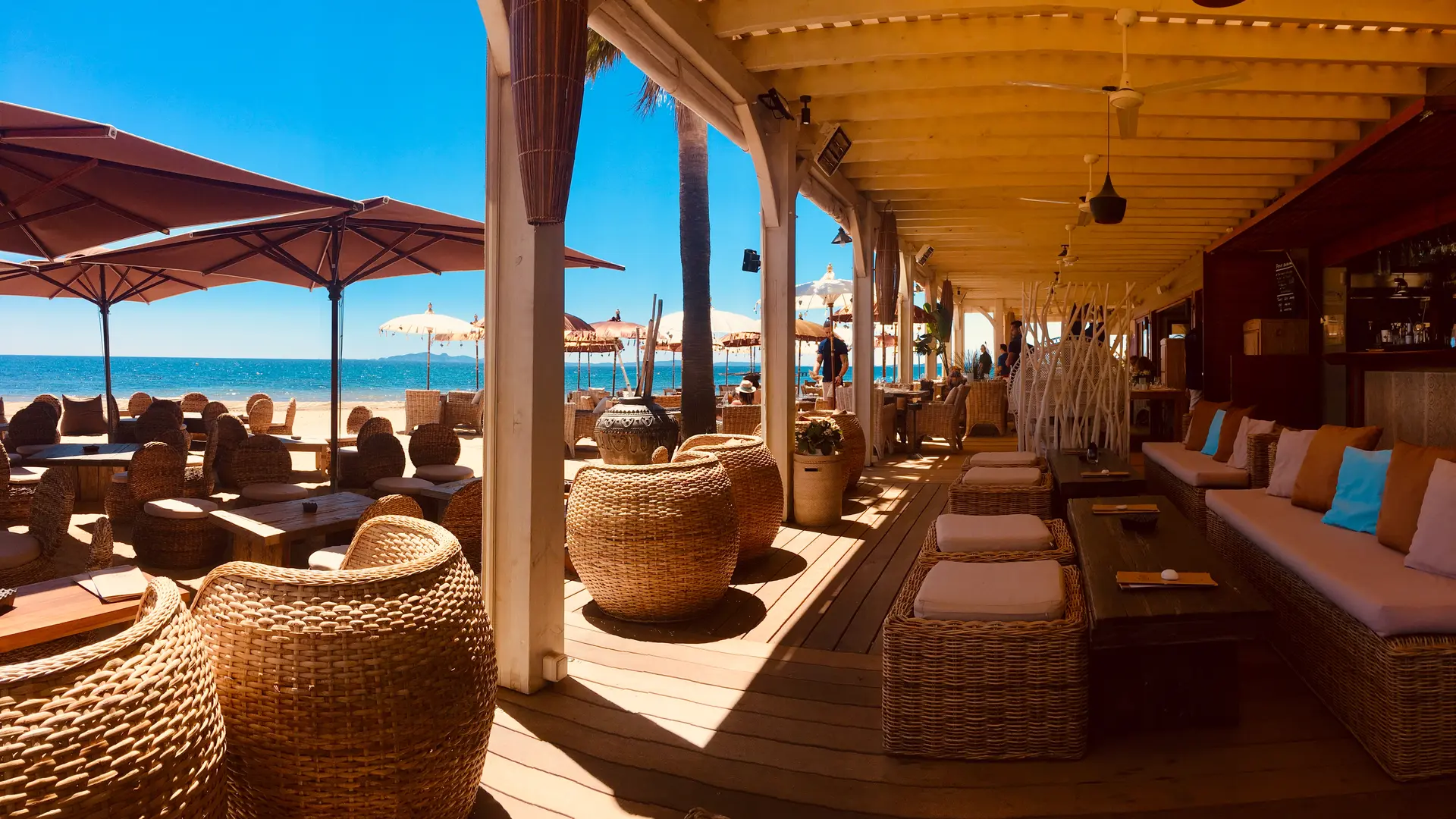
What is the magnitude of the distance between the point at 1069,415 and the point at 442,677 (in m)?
5.20

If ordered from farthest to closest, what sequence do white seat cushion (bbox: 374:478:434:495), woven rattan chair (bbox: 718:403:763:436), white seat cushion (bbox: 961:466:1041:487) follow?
woven rattan chair (bbox: 718:403:763:436) → white seat cushion (bbox: 374:478:434:495) → white seat cushion (bbox: 961:466:1041:487)

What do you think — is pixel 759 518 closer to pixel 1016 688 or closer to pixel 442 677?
pixel 1016 688

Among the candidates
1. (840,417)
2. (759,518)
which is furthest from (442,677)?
(840,417)

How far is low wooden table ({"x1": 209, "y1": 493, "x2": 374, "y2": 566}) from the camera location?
12.0ft

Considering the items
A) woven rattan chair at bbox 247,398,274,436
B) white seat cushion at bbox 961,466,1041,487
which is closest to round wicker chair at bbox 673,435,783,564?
white seat cushion at bbox 961,466,1041,487

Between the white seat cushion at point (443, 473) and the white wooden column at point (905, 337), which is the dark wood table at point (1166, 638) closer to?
the white seat cushion at point (443, 473)

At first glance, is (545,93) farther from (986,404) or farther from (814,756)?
(986,404)

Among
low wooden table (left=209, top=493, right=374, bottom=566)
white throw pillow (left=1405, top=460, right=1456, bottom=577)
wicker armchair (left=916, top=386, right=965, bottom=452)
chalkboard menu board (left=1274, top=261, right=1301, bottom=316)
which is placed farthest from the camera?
wicker armchair (left=916, top=386, right=965, bottom=452)

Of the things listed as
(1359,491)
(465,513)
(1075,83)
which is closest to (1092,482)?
(1359,491)

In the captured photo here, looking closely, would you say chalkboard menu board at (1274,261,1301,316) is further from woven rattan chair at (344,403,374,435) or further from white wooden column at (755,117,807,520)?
woven rattan chair at (344,403,374,435)

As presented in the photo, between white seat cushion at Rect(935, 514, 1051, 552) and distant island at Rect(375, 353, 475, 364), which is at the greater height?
distant island at Rect(375, 353, 475, 364)

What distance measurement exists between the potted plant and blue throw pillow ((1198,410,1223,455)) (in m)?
2.57

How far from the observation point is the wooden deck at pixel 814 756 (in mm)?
2074

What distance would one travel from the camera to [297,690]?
1.61 m
